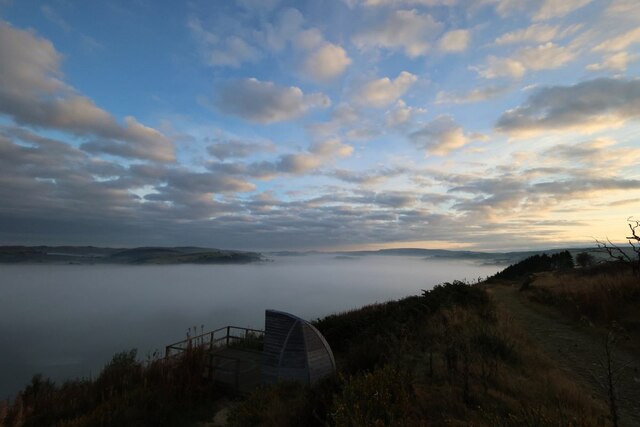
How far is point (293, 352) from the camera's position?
11.9 metres

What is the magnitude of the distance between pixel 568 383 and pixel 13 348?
60271mm

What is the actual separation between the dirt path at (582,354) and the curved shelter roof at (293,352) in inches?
286

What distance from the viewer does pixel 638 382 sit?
324 inches

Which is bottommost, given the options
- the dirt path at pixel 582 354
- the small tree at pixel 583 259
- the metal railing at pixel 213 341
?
the metal railing at pixel 213 341

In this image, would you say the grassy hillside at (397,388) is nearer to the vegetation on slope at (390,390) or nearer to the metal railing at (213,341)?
the vegetation on slope at (390,390)

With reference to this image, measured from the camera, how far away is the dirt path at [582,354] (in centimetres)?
726

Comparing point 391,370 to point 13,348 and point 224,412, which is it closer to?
point 224,412

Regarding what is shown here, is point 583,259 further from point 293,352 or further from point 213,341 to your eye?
point 293,352

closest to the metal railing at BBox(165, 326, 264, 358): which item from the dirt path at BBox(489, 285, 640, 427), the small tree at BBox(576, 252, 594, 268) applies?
the dirt path at BBox(489, 285, 640, 427)

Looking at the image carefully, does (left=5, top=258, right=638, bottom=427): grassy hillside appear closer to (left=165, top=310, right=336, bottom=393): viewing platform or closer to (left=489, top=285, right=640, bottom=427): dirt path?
(left=489, top=285, right=640, bottom=427): dirt path

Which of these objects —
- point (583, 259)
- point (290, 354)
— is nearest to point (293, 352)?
point (290, 354)

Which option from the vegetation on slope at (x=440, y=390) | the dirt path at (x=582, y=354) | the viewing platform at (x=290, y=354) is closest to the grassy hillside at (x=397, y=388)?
Result: the vegetation on slope at (x=440, y=390)

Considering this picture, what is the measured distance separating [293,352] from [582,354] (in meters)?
9.43

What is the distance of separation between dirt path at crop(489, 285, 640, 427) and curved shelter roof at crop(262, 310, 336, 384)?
728cm
